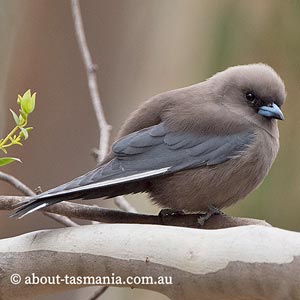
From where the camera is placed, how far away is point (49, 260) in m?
2.66

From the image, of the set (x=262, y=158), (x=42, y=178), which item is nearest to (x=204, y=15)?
(x=42, y=178)

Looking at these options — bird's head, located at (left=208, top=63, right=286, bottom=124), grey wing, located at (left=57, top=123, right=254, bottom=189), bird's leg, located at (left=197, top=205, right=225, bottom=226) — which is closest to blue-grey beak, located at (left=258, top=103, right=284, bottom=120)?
bird's head, located at (left=208, top=63, right=286, bottom=124)

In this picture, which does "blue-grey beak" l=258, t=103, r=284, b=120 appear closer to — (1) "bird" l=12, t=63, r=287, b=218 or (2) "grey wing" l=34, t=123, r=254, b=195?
(1) "bird" l=12, t=63, r=287, b=218

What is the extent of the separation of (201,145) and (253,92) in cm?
38

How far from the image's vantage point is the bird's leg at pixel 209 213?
10.7ft

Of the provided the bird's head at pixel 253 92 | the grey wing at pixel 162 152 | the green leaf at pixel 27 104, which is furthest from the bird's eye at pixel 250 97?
the green leaf at pixel 27 104

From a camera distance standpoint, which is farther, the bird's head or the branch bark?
the bird's head

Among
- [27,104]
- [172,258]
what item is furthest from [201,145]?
[172,258]

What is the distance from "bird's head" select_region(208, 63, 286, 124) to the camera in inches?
142

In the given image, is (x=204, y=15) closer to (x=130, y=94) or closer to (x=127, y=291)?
(x=130, y=94)

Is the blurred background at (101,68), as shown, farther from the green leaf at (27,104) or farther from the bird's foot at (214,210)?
the green leaf at (27,104)

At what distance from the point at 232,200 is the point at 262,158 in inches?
8.4

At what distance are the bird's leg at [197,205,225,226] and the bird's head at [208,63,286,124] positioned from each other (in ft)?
1.52

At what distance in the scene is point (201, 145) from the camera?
345 cm
